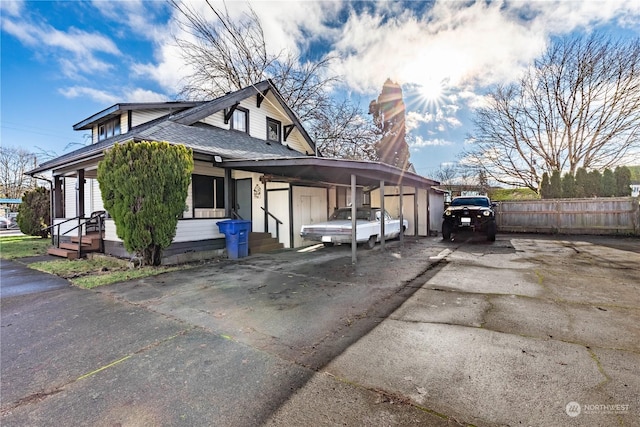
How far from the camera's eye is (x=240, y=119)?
1238 centimetres

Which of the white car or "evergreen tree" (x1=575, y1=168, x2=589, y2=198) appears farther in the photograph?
"evergreen tree" (x1=575, y1=168, x2=589, y2=198)

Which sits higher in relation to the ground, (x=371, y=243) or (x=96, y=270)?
(x=371, y=243)

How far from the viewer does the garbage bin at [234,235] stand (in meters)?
8.66

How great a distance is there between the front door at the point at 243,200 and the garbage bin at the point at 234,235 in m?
1.85

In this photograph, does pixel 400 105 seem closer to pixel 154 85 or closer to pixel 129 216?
pixel 154 85

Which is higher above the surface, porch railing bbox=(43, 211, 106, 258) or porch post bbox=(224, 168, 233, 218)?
porch post bbox=(224, 168, 233, 218)

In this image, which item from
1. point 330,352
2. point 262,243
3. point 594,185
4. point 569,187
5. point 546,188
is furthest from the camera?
point 546,188

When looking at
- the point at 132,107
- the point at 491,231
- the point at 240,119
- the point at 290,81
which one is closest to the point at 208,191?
the point at 240,119

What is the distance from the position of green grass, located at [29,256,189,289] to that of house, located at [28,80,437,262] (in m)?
0.51

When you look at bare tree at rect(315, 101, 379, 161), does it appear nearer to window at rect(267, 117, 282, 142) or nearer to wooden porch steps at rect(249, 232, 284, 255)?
window at rect(267, 117, 282, 142)

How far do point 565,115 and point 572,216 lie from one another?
8.37 metres

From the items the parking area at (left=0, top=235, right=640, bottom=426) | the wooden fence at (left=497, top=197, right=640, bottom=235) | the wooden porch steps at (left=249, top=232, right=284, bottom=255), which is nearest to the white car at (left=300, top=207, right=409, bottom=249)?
the wooden porch steps at (left=249, top=232, right=284, bottom=255)

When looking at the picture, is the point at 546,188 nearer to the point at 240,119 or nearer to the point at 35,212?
the point at 240,119

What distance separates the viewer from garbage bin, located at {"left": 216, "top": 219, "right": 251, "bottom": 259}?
28.4 ft
